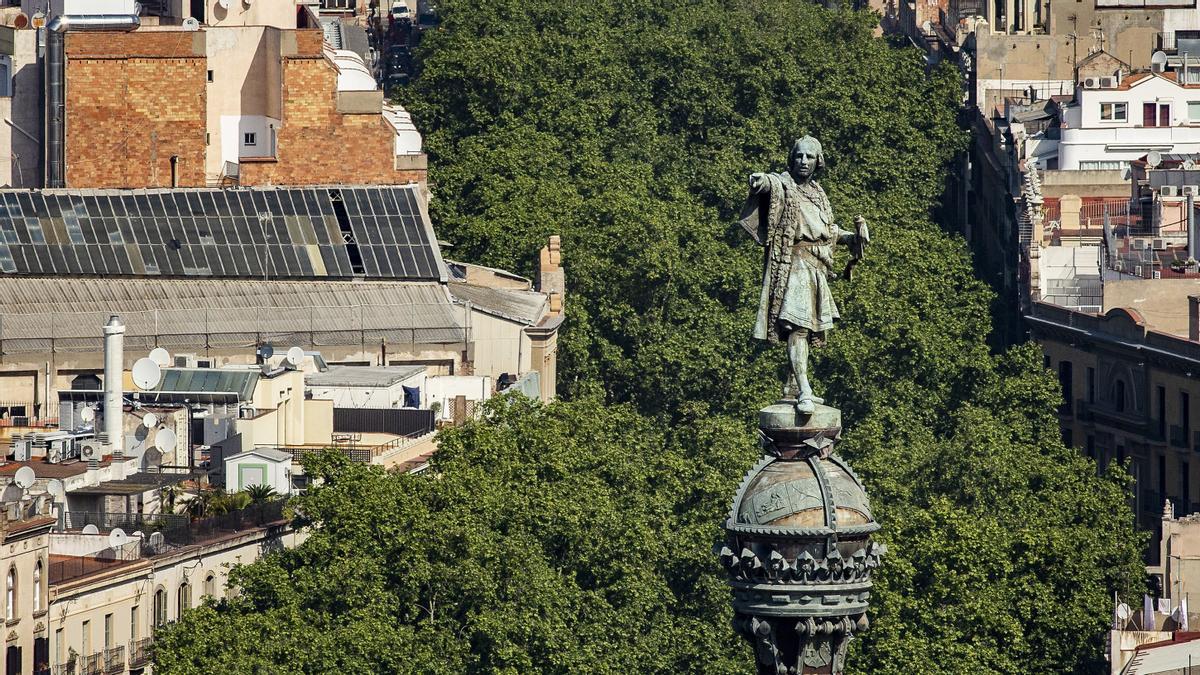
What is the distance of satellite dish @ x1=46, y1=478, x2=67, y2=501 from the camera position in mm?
111438

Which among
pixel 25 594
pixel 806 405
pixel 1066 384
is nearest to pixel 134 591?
pixel 25 594

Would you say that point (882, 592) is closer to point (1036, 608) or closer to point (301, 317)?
point (1036, 608)

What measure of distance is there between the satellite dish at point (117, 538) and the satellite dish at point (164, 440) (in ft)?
57.7

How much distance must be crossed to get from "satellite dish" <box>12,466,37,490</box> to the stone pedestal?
242ft

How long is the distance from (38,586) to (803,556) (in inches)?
2520

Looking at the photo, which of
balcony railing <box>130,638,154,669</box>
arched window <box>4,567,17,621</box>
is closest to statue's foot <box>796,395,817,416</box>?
arched window <box>4,567,17,621</box>

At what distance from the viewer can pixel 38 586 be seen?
98.9 metres

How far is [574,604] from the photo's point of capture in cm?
11538

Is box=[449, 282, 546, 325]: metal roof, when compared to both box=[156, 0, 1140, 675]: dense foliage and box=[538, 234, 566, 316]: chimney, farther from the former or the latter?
box=[156, 0, 1140, 675]: dense foliage

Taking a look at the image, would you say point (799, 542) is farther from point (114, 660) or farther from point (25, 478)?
point (25, 478)

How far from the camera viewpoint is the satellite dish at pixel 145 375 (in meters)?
132

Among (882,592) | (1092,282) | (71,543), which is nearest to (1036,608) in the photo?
→ (882,592)

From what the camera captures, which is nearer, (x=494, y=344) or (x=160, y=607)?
(x=160, y=607)

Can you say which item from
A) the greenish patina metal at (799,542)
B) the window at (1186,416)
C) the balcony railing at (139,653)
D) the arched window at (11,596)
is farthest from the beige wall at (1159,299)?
the greenish patina metal at (799,542)
